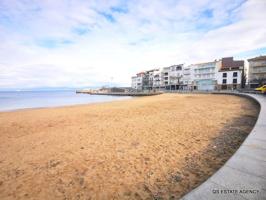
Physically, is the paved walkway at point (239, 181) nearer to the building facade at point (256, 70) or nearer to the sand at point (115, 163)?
the sand at point (115, 163)

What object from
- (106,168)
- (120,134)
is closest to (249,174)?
(106,168)

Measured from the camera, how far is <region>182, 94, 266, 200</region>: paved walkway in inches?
96.7

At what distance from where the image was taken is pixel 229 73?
55344mm

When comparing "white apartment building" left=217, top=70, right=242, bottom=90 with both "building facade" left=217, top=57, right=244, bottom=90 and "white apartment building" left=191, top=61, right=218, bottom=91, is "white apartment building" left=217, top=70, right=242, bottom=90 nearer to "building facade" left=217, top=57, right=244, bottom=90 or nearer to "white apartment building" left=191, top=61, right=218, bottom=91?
"building facade" left=217, top=57, right=244, bottom=90

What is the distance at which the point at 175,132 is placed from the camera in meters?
7.57

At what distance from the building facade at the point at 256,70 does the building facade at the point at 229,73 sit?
2.75 metres

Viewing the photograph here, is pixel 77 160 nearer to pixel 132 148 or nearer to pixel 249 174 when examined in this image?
pixel 132 148

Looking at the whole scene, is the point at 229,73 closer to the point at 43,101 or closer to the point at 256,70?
the point at 256,70

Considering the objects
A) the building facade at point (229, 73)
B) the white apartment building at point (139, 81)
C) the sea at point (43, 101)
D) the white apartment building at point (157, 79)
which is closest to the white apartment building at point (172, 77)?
the white apartment building at point (157, 79)

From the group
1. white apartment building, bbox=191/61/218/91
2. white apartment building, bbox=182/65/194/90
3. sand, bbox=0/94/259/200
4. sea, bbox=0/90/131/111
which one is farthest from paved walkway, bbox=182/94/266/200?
white apartment building, bbox=182/65/194/90

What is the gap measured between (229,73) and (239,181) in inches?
2437

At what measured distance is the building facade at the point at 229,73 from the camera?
5400cm

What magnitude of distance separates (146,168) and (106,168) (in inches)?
45.0

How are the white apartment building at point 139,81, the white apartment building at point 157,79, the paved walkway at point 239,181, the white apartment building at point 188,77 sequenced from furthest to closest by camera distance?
the white apartment building at point 139,81
the white apartment building at point 157,79
the white apartment building at point 188,77
the paved walkway at point 239,181
